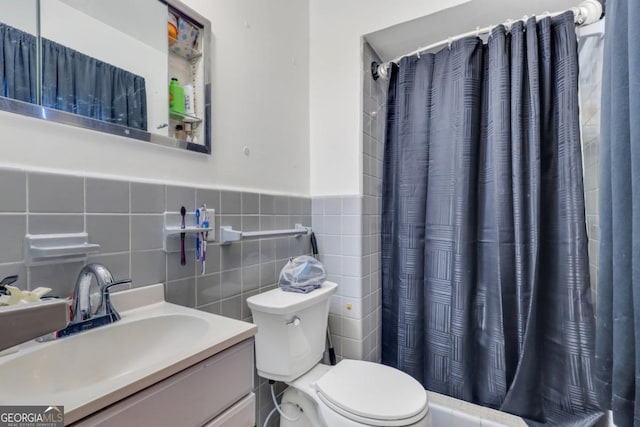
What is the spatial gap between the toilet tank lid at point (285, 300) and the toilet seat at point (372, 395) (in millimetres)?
316

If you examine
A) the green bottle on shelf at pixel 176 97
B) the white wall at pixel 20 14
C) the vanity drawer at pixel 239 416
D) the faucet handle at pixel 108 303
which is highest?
the white wall at pixel 20 14

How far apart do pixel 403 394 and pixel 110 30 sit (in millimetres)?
1566

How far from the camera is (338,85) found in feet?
5.46

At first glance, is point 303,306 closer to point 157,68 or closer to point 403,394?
point 403,394

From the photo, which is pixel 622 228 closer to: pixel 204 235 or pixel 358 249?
pixel 358 249

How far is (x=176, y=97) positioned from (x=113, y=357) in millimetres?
835

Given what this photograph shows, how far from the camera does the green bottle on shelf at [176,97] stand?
1.04 meters

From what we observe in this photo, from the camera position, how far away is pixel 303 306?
116cm

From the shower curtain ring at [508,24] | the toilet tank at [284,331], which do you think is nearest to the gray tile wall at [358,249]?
the toilet tank at [284,331]

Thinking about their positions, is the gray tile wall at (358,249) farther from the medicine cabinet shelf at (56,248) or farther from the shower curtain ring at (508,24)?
the medicine cabinet shelf at (56,248)

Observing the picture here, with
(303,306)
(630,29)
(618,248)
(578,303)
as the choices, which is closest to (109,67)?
(303,306)

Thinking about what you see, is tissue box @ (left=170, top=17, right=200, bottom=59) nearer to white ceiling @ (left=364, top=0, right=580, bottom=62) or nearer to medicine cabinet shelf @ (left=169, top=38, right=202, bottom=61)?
medicine cabinet shelf @ (left=169, top=38, right=202, bottom=61)

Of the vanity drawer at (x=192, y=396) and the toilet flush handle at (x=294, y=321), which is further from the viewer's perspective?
the toilet flush handle at (x=294, y=321)

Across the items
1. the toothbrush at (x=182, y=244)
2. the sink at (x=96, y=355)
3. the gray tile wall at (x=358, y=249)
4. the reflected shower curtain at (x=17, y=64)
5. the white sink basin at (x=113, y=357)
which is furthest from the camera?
the gray tile wall at (x=358, y=249)
